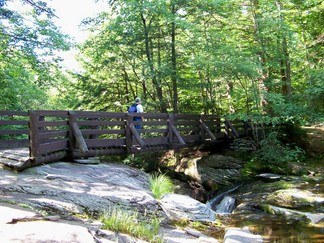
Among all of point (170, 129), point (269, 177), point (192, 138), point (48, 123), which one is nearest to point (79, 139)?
point (48, 123)

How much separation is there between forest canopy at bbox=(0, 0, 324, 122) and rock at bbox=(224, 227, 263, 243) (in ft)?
24.5

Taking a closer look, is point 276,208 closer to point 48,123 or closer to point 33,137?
point 48,123

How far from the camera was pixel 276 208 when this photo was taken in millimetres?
8586

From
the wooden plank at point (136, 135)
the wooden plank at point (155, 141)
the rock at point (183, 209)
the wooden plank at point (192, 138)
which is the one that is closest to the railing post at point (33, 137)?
the rock at point (183, 209)

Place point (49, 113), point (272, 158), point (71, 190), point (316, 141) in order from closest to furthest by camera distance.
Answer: point (71, 190)
point (49, 113)
point (272, 158)
point (316, 141)

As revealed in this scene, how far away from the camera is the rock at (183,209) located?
7.22 meters

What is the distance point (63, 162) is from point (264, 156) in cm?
877

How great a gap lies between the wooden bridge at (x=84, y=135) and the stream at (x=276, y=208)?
3.11 metres

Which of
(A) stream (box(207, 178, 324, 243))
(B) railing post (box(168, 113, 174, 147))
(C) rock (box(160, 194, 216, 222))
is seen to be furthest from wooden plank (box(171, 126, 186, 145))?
(C) rock (box(160, 194, 216, 222))

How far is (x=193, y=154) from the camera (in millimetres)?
15469

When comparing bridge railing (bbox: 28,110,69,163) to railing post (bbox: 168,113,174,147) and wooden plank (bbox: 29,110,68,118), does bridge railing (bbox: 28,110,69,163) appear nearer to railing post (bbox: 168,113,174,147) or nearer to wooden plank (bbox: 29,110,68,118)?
wooden plank (bbox: 29,110,68,118)

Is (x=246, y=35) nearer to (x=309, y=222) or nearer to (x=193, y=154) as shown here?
(x=193, y=154)

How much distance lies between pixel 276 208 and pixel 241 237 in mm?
2770

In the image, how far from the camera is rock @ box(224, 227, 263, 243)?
611cm
